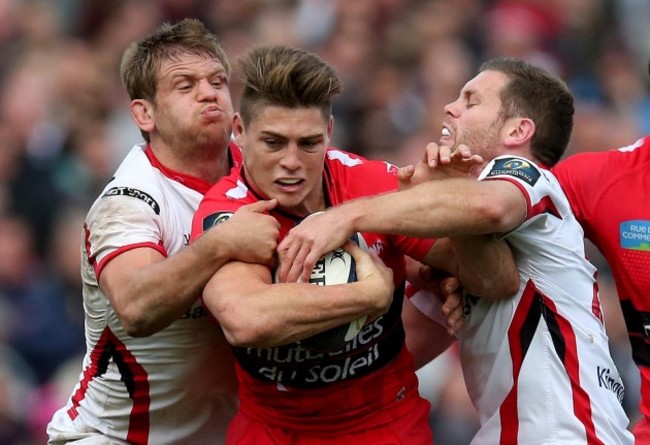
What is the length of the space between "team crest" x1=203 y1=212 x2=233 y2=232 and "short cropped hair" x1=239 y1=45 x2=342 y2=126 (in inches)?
15.9

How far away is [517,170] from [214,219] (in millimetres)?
1306

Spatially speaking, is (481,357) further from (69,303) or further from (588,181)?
(69,303)

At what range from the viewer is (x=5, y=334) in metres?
11.0

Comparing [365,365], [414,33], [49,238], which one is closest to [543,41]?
[414,33]

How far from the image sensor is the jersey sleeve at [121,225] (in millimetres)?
6281

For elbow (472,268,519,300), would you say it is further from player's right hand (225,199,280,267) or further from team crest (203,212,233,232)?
team crest (203,212,233,232)

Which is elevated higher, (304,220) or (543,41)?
(304,220)

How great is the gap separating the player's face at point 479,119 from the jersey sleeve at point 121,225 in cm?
140

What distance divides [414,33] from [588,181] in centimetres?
697

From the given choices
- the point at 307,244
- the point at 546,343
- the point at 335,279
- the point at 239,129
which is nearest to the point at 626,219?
the point at 546,343

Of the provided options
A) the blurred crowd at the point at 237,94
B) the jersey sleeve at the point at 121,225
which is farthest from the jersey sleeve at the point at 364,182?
the blurred crowd at the point at 237,94

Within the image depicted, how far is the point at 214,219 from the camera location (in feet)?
19.4

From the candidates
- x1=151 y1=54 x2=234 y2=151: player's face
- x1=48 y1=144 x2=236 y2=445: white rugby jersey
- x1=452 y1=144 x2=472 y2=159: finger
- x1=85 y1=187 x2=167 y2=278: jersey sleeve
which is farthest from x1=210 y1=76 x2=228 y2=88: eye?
x1=452 y1=144 x2=472 y2=159: finger

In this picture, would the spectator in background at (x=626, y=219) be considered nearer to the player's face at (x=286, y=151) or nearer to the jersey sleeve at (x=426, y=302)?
the jersey sleeve at (x=426, y=302)
